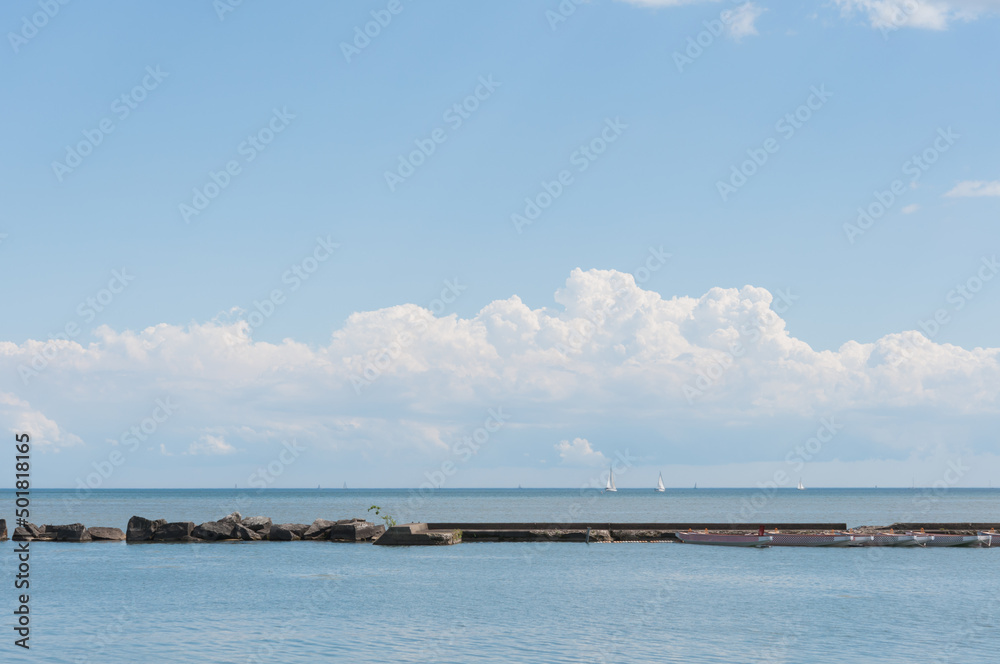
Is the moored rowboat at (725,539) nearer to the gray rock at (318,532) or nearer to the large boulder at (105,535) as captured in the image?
the gray rock at (318,532)

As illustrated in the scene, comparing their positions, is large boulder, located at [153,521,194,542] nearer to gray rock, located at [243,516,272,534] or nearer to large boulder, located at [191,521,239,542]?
large boulder, located at [191,521,239,542]

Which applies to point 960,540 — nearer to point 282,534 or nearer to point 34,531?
point 282,534

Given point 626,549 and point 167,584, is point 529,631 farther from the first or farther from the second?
point 626,549

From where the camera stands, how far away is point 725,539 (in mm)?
72188

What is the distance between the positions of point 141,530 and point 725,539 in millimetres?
46912

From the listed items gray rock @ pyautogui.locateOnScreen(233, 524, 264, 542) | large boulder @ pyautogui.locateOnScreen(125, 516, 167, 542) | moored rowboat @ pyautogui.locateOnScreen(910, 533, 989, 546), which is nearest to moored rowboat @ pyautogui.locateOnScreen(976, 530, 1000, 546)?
moored rowboat @ pyautogui.locateOnScreen(910, 533, 989, 546)

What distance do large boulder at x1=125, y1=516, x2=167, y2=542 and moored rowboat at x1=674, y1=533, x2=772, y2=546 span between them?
4279 centimetres

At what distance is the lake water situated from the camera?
103 feet

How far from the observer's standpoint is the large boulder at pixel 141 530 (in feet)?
254

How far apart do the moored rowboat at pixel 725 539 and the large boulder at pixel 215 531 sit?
36730 millimetres

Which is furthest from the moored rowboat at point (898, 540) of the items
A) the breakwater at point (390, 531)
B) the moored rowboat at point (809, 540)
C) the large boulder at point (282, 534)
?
the large boulder at point (282, 534)

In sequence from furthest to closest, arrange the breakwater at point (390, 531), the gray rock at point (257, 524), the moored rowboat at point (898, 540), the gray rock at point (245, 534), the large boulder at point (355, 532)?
the gray rock at point (257, 524) < the gray rock at point (245, 534) < the large boulder at point (355, 532) < the breakwater at point (390, 531) < the moored rowboat at point (898, 540)

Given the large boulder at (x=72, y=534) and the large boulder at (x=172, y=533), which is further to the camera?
the large boulder at (x=72, y=534)

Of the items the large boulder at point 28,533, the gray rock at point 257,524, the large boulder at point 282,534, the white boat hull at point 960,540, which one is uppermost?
the white boat hull at point 960,540
